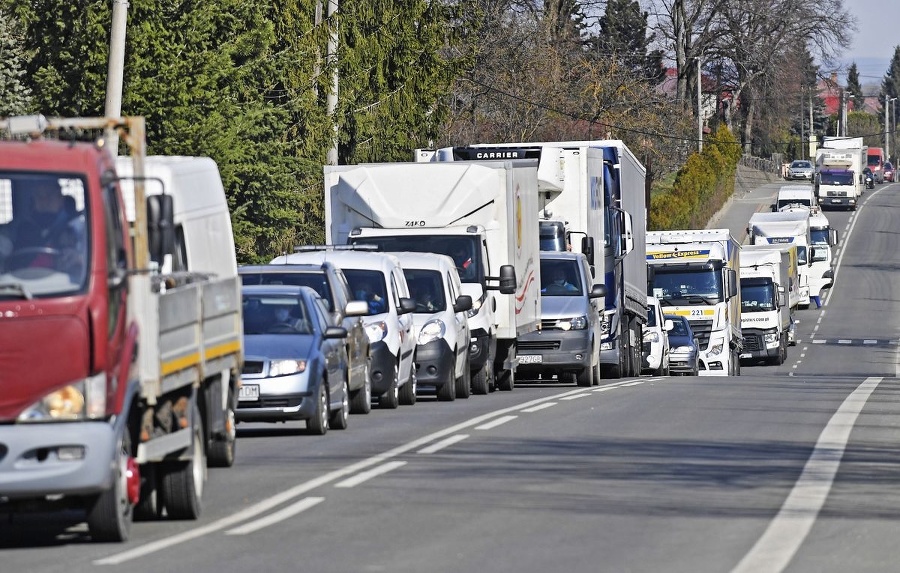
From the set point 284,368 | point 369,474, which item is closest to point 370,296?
point 284,368

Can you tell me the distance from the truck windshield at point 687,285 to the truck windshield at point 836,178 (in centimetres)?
7020

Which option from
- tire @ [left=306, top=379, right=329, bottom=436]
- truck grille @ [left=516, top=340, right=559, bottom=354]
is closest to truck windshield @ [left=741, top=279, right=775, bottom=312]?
truck grille @ [left=516, top=340, right=559, bottom=354]

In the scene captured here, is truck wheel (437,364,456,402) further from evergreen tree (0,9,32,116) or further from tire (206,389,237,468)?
evergreen tree (0,9,32,116)

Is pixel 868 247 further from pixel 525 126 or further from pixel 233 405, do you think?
pixel 233 405

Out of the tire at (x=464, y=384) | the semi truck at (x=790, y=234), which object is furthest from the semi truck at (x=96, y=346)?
the semi truck at (x=790, y=234)

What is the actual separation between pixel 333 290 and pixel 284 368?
9.72 ft

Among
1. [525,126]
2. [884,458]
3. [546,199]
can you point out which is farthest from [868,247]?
[884,458]

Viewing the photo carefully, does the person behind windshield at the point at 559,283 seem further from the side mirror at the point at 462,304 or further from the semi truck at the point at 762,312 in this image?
the semi truck at the point at 762,312

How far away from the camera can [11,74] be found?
32.3m

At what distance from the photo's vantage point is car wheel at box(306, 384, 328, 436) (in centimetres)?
1701

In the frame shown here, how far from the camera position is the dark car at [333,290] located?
19406 millimetres

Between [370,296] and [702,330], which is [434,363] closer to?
[370,296]

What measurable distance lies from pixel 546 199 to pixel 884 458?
15791 millimetres

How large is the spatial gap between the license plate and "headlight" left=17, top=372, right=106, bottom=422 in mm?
7519
